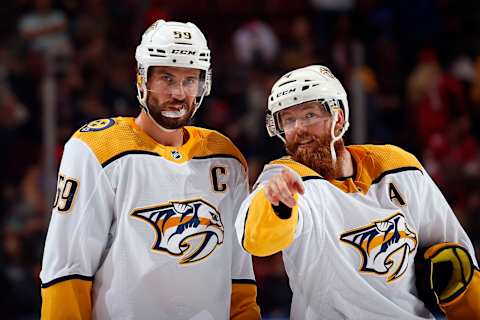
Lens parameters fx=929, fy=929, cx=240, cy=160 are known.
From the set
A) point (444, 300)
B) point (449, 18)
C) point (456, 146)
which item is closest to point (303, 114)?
point (444, 300)

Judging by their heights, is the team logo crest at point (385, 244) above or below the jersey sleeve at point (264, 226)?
below

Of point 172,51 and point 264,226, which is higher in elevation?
point 172,51

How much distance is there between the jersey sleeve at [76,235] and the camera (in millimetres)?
2631

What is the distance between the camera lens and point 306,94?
2.76 m

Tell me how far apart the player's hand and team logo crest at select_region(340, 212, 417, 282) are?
0.36 meters

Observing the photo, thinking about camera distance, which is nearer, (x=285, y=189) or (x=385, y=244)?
(x=285, y=189)

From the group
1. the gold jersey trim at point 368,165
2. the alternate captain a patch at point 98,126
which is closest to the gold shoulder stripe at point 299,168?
the gold jersey trim at point 368,165

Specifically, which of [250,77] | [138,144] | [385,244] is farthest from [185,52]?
[250,77]

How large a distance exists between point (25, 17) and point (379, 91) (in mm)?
2496

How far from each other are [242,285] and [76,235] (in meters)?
0.59

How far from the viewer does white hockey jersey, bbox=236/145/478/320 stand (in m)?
2.68

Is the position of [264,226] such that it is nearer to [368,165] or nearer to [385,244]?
[385,244]

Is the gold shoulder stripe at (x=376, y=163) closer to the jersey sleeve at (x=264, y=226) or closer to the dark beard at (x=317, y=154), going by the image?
the dark beard at (x=317, y=154)

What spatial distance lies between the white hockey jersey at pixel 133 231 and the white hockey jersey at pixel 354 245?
0.69 ft
